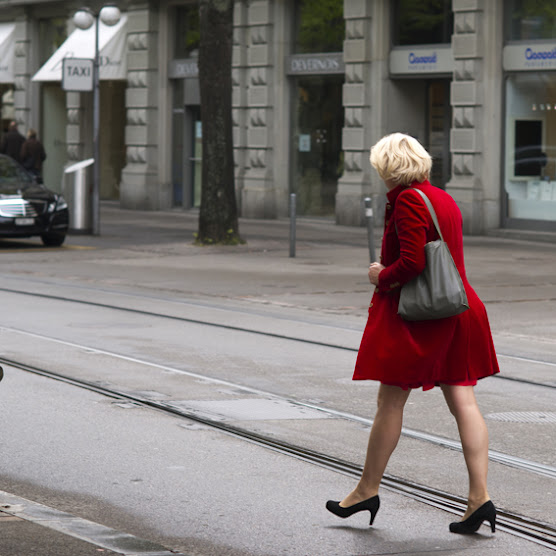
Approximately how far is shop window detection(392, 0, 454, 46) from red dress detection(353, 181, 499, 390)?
1924 cm

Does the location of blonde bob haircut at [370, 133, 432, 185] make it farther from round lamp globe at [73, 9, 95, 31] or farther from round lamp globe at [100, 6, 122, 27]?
round lamp globe at [73, 9, 95, 31]

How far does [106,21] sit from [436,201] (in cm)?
1856

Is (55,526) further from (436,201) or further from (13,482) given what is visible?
(436,201)

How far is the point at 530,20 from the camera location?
22359 millimetres

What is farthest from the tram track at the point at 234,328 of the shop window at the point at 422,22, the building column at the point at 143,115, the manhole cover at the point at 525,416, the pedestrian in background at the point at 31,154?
the building column at the point at 143,115

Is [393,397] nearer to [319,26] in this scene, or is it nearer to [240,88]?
[319,26]

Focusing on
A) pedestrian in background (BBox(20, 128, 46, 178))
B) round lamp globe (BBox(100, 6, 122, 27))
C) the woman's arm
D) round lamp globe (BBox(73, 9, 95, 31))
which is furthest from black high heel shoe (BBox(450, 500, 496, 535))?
pedestrian in background (BBox(20, 128, 46, 178))

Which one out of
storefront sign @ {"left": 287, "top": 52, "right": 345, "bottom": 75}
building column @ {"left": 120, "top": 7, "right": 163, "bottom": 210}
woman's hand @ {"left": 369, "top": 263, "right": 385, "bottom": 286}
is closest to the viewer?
woman's hand @ {"left": 369, "top": 263, "right": 385, "bottom": 286}

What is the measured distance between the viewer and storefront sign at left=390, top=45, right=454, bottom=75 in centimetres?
2369

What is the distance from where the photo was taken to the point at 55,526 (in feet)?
16.3

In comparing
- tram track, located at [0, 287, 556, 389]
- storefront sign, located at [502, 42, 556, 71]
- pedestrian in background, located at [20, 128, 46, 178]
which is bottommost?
tram track, located at [0, 287, 556, 389]

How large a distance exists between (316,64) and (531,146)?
17.5ft

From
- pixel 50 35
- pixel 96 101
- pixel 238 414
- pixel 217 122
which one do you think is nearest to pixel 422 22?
pixel 217 122

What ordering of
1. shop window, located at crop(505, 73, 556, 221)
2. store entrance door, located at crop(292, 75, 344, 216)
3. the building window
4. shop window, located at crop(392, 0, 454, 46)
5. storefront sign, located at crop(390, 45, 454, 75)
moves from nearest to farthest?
shop window, located at crop(505, 73, 556, 221), storefront sign, located at crop(390, 45, 454, 75), shop window, located at crop(392, 0, 454, 46), store entrance door, located at crop(292, 75, 344, 216), the building window
